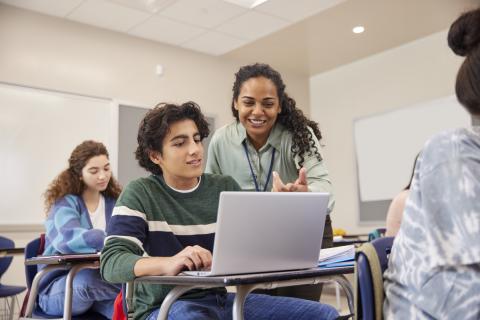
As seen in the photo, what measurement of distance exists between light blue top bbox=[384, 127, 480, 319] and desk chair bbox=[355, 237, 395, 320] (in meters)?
0.08

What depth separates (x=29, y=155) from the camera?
4.54 meters

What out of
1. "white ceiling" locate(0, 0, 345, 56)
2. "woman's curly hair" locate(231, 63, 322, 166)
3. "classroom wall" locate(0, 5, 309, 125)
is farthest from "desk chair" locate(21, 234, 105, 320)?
"white ceiling" locate(0, 0, 345, 56)

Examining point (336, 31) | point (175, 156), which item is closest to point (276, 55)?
point (336, 31)

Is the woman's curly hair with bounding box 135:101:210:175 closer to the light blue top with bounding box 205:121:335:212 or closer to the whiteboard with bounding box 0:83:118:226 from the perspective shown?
the light blue top with bounding box 205:121:335:212

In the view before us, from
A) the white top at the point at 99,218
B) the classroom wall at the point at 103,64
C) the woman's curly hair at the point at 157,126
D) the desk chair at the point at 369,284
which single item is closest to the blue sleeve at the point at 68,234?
the white top at the point at 99,218

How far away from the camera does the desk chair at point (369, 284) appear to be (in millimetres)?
925

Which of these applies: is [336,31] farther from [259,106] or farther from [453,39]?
[453,39]

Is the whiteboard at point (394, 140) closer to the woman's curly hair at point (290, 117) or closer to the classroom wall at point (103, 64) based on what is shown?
the classroom wall at point (103, 64)

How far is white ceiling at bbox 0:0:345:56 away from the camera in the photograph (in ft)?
14.8

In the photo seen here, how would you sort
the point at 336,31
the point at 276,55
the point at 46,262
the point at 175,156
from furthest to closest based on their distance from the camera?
1. the point at 276,55
2. the point at 336,31
3. the point at 46,262
4. the point at 175,156

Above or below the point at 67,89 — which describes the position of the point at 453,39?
below

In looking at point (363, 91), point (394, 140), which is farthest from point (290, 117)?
point (363, 91)

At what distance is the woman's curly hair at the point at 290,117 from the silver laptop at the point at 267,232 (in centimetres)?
69

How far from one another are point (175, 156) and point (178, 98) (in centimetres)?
411
